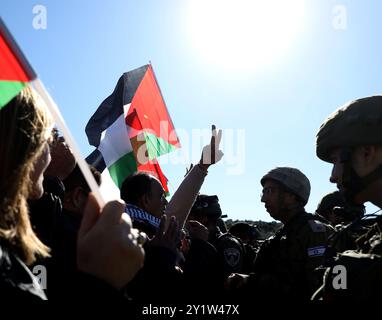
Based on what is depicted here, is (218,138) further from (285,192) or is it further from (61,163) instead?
(61,163)

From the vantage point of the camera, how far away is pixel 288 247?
4.62 metres

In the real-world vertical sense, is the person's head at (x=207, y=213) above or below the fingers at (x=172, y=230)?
below

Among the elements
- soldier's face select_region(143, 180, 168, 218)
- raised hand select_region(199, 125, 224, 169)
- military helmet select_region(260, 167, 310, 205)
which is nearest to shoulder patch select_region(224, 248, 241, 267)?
military helmet select_region(260, 167, 310, 205)

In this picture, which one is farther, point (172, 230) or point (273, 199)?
point (273, 199)

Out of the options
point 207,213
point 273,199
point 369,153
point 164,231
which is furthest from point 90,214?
point 207,213

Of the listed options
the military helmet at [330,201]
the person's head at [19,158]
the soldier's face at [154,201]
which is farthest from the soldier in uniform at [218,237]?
the person's head at [19,158]

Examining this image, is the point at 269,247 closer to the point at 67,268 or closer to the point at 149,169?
the point at 149,169

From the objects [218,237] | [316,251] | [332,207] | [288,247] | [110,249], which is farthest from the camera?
[332,207]

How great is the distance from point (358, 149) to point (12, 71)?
225 centimetres

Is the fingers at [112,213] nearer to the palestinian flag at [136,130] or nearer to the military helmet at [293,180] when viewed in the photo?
the military helmet at [293,180]

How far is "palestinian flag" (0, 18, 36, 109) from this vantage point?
1.73 metres

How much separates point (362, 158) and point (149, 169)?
339cm

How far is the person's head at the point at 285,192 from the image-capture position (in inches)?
206
